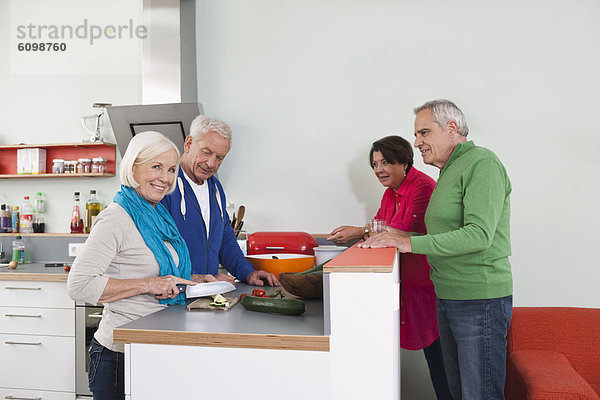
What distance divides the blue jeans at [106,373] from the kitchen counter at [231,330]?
0.53ft

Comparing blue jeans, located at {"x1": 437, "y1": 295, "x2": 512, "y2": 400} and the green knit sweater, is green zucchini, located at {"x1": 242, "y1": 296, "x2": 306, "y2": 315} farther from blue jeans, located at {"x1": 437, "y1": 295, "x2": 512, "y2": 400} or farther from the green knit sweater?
blue jeans, located at {"x1": 437, "y1": 295, "x2": 512, "y2": 400}

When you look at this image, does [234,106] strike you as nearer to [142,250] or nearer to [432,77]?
[432,77]

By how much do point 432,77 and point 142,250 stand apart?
214 cm

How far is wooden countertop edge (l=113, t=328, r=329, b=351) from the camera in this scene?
1254 millimetres

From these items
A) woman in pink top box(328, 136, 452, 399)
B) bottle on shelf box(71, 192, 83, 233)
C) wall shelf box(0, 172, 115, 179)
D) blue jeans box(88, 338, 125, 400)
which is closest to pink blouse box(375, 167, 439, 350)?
woman in pink top box(328, 136, 452, 399)

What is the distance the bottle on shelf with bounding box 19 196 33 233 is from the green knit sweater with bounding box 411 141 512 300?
9.26ft

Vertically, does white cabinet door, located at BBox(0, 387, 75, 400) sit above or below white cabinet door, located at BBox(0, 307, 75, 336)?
below

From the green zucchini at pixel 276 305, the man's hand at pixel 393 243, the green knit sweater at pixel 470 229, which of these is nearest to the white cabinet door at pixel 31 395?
the green zucchini at pixel 276 305

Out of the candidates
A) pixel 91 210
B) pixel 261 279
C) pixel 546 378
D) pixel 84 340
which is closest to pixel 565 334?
pixel 546 378

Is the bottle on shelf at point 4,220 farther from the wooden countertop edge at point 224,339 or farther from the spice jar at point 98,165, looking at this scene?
the wooden countertop edge at point 224,339

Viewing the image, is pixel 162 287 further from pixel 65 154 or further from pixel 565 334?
pixel 65 154

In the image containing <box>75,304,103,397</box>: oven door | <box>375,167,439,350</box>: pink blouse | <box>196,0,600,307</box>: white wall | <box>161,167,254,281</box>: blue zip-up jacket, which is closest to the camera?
<box>161,167,254,281</box>: blue zip-up jacket

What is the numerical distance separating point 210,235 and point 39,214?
195 cm

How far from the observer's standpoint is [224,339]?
1.29 metres
